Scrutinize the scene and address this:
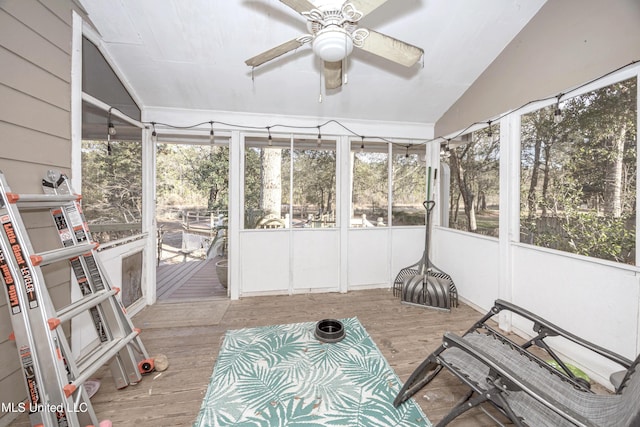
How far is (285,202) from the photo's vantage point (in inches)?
143

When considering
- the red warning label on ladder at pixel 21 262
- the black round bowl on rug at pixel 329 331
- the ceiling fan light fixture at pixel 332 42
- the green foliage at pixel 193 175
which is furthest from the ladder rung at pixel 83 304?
the green foliage at pixel 193 175

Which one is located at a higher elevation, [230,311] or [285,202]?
[285,202]

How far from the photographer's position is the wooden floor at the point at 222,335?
66.1 inches

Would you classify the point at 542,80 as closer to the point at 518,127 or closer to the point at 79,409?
the point at 518,127

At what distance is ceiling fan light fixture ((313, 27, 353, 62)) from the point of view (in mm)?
1455

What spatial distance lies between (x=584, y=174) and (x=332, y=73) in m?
2.21

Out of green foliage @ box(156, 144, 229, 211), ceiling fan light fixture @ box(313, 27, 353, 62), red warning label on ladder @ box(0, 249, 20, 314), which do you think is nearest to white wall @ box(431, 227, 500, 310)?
ceiling fan light fixture @ box(313, 27, 353, 62)

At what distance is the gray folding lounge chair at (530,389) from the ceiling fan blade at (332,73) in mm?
2051

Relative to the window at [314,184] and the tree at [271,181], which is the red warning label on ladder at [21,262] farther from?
the window at [314,184]

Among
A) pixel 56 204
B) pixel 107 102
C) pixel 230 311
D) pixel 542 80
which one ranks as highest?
pixel 542 80

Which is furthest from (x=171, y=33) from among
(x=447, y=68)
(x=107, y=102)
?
(x=447, y=68)

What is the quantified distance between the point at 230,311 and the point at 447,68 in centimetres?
375

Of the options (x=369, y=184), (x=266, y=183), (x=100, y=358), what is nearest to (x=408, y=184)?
(x=369, y=184)

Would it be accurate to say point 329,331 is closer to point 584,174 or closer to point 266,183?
point 266,183
